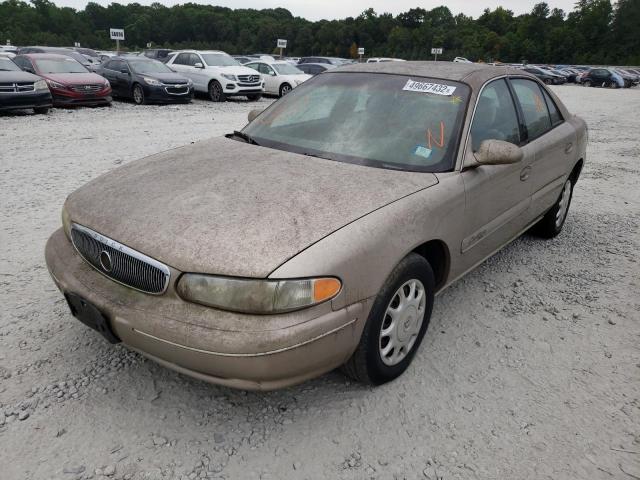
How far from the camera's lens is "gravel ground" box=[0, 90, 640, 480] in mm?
2037

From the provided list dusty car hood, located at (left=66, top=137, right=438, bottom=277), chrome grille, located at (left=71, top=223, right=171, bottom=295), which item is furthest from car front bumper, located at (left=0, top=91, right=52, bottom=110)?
chrome grille, located at (left=71, top=223, right=171, bottom=295)

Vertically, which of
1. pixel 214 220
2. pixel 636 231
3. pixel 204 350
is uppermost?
pixel 214 220

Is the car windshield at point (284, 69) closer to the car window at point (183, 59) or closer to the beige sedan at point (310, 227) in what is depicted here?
the car window at point (183, 59)

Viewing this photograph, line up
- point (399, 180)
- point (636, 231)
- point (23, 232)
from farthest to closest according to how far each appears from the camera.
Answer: point (636, 231) → point (23, 232) → point (399, 180)

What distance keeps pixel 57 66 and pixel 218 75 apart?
183 inches

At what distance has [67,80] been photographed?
12141mm

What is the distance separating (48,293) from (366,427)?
2382 millimetres

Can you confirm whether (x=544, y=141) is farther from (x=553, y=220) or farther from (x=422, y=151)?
(x=422, y=151)

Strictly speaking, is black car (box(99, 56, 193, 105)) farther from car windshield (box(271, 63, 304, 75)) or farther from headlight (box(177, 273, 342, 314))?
headlight (box(177, 273, 342, 314))

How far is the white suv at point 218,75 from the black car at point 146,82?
1363mm

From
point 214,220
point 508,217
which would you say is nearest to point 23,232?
point 214,220

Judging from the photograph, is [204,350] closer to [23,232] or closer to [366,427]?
[366,427]

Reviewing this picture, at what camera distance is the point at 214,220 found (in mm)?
2105

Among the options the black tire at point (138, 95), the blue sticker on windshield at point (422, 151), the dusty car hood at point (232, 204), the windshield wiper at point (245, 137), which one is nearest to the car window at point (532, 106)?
the blue sticker on windshield at point (422, 151)
